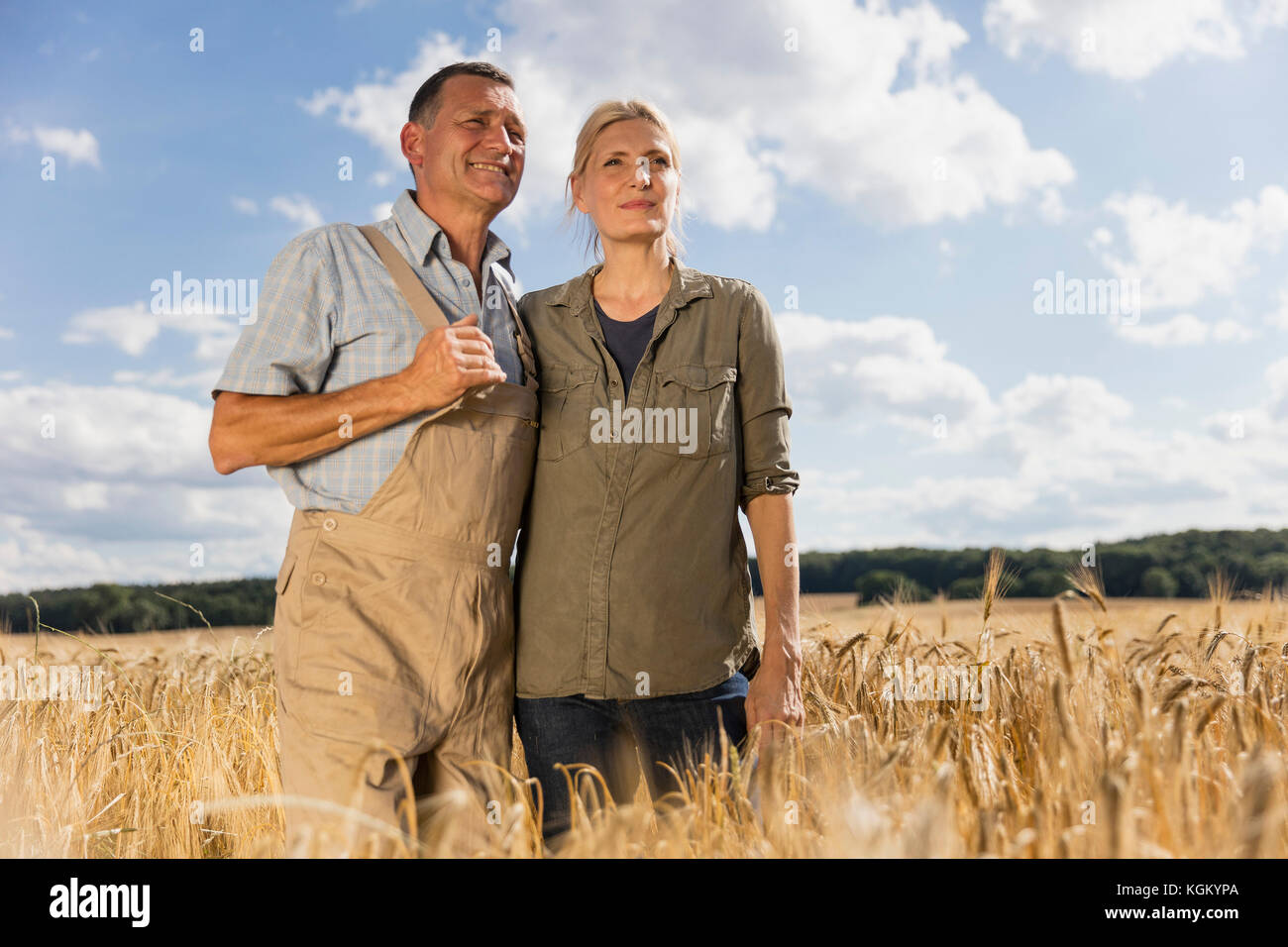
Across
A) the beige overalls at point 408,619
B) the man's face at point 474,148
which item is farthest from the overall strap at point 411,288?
the man's face at point 474,148

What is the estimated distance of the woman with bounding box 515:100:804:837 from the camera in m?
2.84

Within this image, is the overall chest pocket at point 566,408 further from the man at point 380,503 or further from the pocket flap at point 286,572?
the pocket flap at point 286,572

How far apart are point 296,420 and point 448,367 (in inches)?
18.8

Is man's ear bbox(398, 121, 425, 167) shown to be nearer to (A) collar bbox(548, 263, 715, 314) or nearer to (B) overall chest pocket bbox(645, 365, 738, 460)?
(A) collar bbox(548, 263, 715, 314)

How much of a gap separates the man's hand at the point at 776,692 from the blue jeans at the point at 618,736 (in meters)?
0.09

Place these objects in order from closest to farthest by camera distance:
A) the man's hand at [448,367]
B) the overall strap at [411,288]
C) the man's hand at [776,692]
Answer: the man's hand at [448,367]
the overall strap at [411,288]
the man's hand at [776,692]

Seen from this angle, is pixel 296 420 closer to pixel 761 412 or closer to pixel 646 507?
pixel 646 507

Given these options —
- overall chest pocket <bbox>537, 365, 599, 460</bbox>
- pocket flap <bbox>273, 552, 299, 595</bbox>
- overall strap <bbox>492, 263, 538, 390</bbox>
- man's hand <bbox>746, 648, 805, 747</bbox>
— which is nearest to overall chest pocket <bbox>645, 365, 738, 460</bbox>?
overall chest pocket <bbox>537, 365, 599, 460</bbox>

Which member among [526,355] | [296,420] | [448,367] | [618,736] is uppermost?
[526,355]

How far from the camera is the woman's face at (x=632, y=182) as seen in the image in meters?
2.99

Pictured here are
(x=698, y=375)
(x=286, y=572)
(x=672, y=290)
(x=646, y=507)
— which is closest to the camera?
(x=286, y=572)

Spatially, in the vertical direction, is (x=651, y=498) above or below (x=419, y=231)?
below

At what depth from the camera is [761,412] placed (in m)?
3.07

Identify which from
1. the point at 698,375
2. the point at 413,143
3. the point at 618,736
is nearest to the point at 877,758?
the point at 618,736
